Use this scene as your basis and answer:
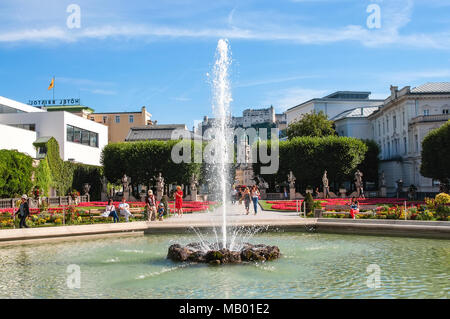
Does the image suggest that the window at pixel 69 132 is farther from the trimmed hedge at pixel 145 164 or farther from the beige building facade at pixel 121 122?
the beige building facade at pixel 121 122

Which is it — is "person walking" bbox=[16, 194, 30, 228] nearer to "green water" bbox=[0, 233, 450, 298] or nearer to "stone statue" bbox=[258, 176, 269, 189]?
"green water" bbox=[0, 233, 450, 298]

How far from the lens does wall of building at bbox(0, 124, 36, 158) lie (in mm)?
42566

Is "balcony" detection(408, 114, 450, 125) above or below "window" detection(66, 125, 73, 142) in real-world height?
above

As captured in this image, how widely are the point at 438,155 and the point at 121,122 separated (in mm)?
66308

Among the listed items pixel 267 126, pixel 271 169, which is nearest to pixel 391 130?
pixel 271 169

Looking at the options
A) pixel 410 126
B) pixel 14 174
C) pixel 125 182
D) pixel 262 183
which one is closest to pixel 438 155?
pixel 410 126

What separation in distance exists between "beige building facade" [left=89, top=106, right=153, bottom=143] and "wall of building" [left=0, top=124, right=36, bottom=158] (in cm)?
4486

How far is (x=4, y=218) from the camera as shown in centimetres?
2028

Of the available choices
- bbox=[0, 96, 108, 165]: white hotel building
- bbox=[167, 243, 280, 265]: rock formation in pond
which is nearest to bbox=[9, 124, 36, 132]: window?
bbox=[0, 96, 108, 165]: white hotel building

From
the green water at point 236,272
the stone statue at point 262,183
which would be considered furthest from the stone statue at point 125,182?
the green water at point 236,272

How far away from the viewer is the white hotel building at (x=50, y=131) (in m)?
45.0

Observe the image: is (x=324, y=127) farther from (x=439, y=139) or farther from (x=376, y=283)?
(x=376, y=283)

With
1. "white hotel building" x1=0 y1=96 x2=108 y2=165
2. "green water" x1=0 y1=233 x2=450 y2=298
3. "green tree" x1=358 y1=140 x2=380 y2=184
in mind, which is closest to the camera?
"green water" x1=0 y1=233 x2=450 y2=298

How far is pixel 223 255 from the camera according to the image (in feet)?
40.0
